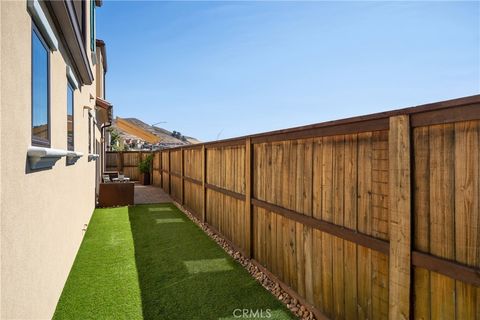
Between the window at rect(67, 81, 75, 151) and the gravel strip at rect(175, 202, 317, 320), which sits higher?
the window at rect(67, 81, 75, 151)

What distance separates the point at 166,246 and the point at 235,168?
6.37 feet

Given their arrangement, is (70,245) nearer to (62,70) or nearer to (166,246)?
(166,246)

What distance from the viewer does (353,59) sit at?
41.3 ft

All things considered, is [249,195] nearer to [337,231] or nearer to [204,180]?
[337,231]

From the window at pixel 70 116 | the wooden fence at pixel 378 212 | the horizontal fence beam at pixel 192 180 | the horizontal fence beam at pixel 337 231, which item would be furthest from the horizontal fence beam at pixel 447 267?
the horizontal fence beam at pixel 192 180

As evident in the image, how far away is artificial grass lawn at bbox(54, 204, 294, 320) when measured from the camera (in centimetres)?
328

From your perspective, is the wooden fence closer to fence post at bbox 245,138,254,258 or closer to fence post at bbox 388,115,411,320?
fence post at bbox 388,115,411,320

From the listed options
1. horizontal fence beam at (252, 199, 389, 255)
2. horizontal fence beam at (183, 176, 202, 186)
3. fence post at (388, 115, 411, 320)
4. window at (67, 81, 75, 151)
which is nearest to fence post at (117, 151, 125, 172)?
horizontal fence beam at (183, 176, 202, 186)

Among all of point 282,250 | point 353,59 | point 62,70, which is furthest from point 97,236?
point 353,59

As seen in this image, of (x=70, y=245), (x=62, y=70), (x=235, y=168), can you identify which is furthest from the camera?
(x=235, y=168)

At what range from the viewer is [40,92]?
2.57m

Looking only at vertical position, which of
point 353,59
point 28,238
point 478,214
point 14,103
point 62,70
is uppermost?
point 353,59

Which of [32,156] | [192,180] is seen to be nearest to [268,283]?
[32,156]

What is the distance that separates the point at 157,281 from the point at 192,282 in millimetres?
473
